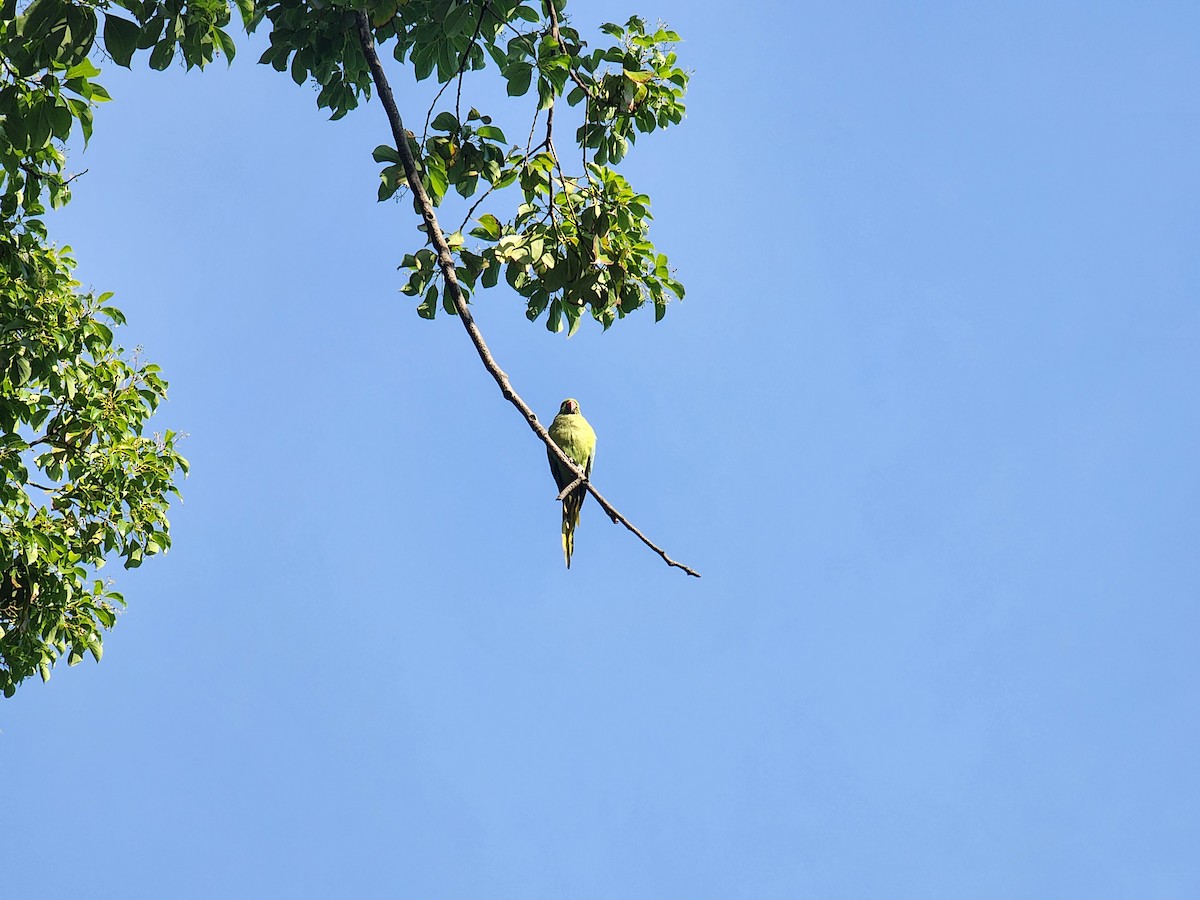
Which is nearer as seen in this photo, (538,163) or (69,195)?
(538,163)

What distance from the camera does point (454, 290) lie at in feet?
10.9

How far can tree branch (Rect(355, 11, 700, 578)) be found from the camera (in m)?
3.16

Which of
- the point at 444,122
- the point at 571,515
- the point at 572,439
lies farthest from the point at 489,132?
the point at 572,439

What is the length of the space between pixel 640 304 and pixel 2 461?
4.17 meters

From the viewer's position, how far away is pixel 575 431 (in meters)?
8.12

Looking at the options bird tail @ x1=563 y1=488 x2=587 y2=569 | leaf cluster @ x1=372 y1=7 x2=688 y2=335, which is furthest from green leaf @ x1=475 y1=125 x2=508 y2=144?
bird tail @ x1=563 y1=488 x2=587 y2=569

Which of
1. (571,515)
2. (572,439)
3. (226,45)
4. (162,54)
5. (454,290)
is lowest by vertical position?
(454,290)

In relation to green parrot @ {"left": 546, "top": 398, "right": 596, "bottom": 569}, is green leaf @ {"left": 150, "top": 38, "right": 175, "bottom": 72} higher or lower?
lower

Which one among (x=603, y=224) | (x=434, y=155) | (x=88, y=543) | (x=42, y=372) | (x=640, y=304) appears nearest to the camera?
(x=603, y=224)

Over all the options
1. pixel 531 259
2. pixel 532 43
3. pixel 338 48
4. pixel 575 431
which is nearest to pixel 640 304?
pixel 531 259

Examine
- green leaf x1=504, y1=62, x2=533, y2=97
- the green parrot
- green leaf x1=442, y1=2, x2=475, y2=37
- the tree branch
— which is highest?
the green parrot

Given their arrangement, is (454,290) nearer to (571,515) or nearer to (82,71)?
(82,71)

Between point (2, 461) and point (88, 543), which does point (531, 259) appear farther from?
point (88, 543)

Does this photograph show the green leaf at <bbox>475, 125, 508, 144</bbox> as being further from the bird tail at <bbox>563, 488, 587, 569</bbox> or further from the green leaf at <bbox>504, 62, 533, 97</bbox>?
the bird tail at <bbox>563, 488, 587, 569</bbox>
